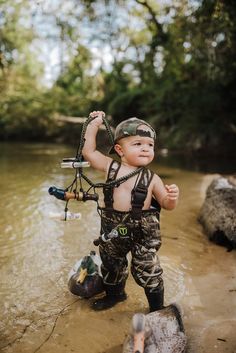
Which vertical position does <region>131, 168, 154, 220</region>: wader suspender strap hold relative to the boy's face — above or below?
below

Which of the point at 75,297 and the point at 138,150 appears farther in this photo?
the point at 75,297

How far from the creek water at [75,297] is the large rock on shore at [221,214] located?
16 centimetres

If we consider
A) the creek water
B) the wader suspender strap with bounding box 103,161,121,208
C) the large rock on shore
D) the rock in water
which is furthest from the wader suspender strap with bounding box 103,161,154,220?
the large rock on shore

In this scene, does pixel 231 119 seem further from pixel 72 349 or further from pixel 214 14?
pixel 72 349

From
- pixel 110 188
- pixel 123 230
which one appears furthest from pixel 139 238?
pixel 110 188

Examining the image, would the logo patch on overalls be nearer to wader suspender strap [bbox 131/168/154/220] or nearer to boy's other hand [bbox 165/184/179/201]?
wader suspender strap [bbox 131/168/154/220]

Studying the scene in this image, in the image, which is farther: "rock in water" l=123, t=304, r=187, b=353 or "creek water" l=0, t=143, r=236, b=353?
"creek water" l=0, t=143, r=236, b=353

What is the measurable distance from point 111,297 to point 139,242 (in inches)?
26.7

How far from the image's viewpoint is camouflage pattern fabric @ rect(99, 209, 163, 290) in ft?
9.40

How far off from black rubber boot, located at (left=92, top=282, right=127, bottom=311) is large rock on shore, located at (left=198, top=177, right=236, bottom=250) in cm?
185

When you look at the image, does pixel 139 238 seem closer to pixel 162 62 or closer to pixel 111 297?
pixel 111 297

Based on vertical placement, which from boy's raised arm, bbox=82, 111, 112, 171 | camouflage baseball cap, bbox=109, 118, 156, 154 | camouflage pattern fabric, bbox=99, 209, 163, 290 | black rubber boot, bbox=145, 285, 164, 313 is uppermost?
camouflage baseball cap, bbox=109, 118, 156, 154

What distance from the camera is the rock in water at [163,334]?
2.31 meters

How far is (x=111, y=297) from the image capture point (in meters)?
3.24
